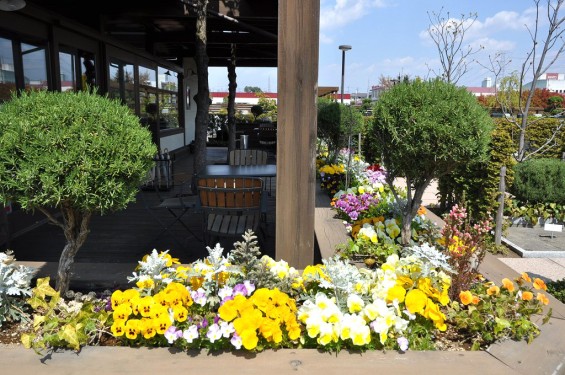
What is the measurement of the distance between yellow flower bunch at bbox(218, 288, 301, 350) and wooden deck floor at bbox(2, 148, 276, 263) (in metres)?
2.22

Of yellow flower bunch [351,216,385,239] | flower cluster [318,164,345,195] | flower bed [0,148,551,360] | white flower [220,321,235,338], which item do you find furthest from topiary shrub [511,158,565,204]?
white flower [220,321,235,338]

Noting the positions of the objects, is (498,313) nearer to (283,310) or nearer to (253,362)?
(283,310)

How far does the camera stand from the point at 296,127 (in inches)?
94.7

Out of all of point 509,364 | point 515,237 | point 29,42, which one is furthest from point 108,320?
point 515,237

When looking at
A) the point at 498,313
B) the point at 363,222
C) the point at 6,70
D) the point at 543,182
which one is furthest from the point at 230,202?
the point at 543,182

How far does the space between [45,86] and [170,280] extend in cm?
459

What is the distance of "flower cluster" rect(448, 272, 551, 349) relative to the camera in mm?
1925

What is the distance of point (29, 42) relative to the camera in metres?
5.18

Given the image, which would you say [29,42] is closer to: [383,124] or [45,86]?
[45,86]

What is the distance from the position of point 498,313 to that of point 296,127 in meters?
1.36

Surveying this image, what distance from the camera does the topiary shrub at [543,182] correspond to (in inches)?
259

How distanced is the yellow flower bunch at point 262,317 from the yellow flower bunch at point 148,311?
22 centimetres

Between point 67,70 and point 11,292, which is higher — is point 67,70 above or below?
above

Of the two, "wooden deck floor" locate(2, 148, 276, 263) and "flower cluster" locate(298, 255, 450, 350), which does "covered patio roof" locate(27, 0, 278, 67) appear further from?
"flower cluster" locate(298, 255, 450, 350)
